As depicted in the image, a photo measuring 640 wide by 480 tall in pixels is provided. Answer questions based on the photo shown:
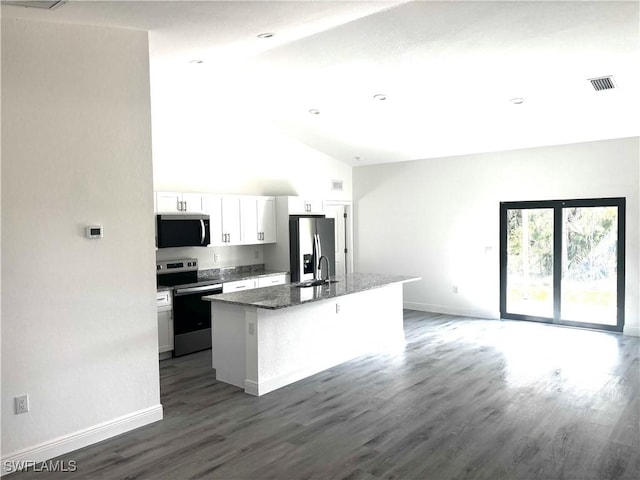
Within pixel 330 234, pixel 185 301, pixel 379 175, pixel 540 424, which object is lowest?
pixel 540 424

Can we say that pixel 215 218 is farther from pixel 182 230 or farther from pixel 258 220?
pixel 258 220

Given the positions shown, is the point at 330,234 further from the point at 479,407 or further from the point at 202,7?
the point at 202,7

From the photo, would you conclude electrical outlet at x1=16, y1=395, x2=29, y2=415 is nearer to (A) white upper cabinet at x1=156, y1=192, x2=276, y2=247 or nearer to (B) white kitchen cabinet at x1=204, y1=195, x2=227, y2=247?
(A) white upper cabinet at x1=156, y1=192, x2=276, y2=247

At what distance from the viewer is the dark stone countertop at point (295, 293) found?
4570 mm

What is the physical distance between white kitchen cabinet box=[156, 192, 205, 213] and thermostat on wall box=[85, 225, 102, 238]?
227 cm

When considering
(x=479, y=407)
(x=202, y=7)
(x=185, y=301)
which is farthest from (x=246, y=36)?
(x=479, y=407)

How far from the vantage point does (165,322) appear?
18.8ft

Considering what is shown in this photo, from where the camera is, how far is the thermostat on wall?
3584 mm

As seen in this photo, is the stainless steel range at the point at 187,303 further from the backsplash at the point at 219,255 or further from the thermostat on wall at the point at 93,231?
the thermostat on wall at the point at 93,231

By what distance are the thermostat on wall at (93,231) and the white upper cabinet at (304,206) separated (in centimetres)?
396

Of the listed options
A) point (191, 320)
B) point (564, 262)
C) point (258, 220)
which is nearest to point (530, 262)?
point (564, 262)

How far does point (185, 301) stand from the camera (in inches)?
233

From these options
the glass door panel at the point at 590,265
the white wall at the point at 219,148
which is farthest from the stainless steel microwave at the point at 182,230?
the glass door panel at the point at 590,265

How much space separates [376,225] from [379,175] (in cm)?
91
